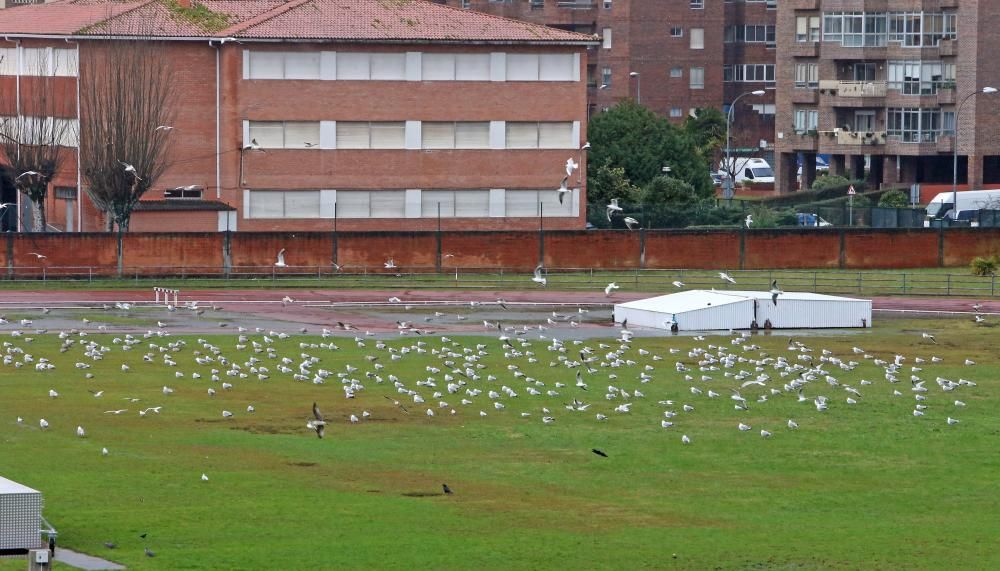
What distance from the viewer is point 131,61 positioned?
271ft

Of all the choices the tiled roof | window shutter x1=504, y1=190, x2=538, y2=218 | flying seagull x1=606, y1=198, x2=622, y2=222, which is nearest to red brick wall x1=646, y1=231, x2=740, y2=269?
flying seagull x1=606, y1=198, x2=622, y2=222

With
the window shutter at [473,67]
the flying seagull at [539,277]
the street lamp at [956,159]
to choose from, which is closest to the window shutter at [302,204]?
the window shutter at [473,67]

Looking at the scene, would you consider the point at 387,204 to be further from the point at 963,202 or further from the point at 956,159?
the point at 956,159

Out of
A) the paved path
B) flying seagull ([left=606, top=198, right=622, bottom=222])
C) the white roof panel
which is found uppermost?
flying seagull ([left=606, top=198, right=622, bottom=222])

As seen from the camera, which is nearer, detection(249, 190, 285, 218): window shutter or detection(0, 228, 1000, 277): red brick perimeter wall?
detection(0, 228, 1000, 277): red brick perimeter wall

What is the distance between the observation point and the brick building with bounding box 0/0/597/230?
85250 mm

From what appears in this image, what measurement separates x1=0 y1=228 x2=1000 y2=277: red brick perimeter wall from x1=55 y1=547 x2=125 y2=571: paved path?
49.8 meters

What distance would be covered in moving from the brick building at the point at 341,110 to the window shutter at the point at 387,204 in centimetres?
7

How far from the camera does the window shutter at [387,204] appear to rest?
287 ft

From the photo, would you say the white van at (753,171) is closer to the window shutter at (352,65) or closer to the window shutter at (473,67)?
the window shutter at (473,67)

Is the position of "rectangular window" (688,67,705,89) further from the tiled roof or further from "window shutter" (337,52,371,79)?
"window shutter" (337,52,371,79)

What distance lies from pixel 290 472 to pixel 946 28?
96.5 m

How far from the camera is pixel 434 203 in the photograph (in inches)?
3467

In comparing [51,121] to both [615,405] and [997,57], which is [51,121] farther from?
[997,57]
